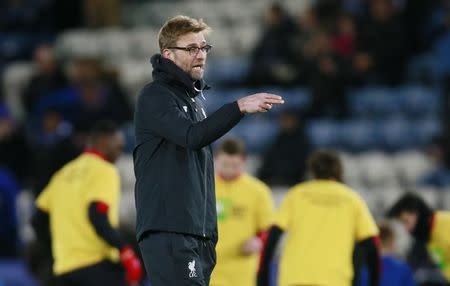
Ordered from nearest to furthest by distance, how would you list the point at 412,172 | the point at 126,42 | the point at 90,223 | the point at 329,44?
the point at 90,223, the point at 412,172, the point at 329,44, the point at 126,42

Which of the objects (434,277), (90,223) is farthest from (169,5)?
(90,223)

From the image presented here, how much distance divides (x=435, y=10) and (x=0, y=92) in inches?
209

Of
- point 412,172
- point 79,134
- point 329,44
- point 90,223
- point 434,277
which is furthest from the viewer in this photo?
point 329,44

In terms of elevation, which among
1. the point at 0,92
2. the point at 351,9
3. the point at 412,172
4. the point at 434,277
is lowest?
→ the point at 434,277

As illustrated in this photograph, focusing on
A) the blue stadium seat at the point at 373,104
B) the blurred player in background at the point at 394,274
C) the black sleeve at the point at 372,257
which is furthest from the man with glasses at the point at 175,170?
the blue stadium seat at the point at 373,104

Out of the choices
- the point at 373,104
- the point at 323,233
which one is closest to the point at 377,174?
the point at 373,104

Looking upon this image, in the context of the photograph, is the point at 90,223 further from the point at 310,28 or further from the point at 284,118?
the point at 310,28

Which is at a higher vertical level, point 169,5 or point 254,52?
point 169,5

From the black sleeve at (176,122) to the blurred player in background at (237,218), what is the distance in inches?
112

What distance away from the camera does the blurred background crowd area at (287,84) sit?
537 inches

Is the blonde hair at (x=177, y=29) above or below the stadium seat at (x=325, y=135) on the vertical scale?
below

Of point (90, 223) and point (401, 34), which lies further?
point (401, 34)

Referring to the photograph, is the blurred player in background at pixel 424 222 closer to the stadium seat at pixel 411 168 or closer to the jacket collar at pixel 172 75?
the jacket collar at pixel 172 75

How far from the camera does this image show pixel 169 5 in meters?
17.1
